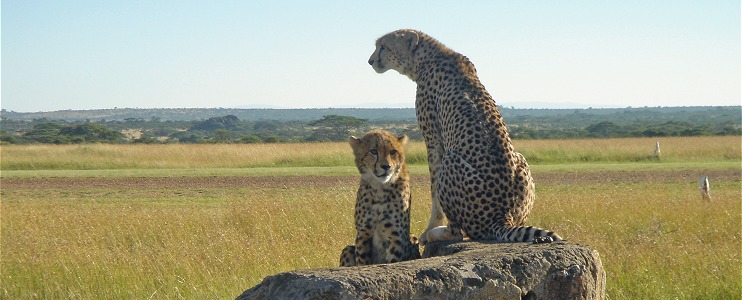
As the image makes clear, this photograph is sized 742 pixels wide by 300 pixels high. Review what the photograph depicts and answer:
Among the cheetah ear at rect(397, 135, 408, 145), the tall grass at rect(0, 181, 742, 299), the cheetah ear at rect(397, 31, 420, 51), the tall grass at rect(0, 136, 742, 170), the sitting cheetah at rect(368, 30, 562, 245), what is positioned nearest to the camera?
the cheetah ear at rect(397, 135, 408, 145)

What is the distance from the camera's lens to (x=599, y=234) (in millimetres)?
8906

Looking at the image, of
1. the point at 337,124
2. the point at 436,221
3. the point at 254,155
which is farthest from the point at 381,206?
the point at 337,124

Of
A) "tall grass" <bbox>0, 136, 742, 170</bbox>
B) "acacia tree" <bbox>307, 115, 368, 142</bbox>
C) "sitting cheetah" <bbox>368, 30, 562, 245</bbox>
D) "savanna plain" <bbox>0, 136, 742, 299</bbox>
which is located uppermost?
"sitting cheetah" <bbox>368, 30, 562, 245</bbox>

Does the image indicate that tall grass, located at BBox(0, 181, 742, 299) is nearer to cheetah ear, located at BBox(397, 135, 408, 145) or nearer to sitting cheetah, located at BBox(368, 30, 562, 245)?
sitting cheetah, located at BBox(368, 30, 562, 245)

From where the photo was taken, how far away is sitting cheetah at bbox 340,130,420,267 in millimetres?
4770

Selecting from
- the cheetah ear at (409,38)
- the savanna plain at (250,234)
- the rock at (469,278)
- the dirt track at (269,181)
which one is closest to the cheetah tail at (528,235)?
the rock at (469,278)

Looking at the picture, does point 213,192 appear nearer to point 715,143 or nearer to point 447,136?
point 447,136

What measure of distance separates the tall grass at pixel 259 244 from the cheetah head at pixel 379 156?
2318 mm

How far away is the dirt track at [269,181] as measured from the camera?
57.5 feet

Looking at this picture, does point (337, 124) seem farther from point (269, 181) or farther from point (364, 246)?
point (364, 246)

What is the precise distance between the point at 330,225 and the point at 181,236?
5.00ft

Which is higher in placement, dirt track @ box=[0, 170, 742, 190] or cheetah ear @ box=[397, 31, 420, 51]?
cheetah ear @ box=[397, 31, 420, 51]

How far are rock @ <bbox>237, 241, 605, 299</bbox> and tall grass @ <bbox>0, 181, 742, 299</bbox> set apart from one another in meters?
2.57

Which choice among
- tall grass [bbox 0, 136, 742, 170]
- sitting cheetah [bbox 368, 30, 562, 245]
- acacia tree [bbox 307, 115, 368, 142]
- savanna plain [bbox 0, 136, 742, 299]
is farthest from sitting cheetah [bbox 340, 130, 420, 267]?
acacia tree [bbox 307, 115, 368, 142]
